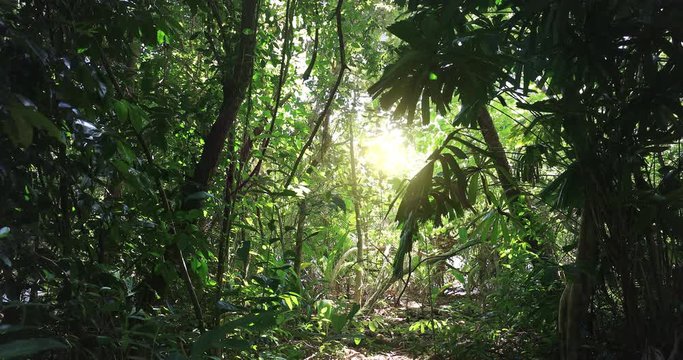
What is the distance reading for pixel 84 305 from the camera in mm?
1449

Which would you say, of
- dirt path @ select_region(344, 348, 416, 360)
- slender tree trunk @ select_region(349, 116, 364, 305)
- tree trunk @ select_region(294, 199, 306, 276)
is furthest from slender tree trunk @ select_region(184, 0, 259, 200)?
slender tree trunk @ select_region(349, 116, 364, 305)

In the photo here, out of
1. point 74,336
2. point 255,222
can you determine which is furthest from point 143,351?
point 255,222

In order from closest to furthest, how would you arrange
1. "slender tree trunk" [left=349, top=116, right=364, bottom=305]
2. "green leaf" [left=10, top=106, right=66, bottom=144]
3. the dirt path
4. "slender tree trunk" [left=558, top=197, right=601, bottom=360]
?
"green leaf" [left=10, top=106, right=66, bottom=144] → "slender tree trunk" [left=558, top=197, right=601, bottom=360] → the dirt path → "slender tree trunk" [left=349, top=116, right=364, bottom=305]

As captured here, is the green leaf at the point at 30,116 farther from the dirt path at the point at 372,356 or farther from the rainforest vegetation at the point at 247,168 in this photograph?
the dirt path at the point at 372,356

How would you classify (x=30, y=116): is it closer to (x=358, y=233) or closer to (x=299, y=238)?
(x=299, y=238)

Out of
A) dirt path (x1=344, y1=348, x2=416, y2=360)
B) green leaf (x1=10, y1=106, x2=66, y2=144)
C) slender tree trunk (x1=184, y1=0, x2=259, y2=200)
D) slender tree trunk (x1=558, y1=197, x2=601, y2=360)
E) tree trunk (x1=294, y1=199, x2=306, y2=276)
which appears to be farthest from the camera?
dirt path (x1=344, y1=348, x2=416, y2=360)

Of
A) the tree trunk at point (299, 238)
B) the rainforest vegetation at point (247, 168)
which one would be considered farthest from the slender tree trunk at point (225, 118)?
the tree trunk at point (299, 238)

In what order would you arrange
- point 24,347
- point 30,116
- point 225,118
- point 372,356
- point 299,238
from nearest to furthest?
point 30,116, point 24,347, point 225,118, point 299,238, point 372,356

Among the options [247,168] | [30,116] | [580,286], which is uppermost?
[247,168]

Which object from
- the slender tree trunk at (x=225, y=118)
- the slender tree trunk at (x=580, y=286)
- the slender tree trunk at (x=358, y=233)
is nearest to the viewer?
the slender tree trunk at (x=580, y=286)

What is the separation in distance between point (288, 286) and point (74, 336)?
41.4 inches

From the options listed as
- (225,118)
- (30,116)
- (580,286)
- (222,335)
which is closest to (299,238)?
(225,118)

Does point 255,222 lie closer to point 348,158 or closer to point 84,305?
point 84,305

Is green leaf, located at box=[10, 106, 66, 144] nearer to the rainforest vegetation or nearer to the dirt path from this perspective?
the rainforest vegetation
